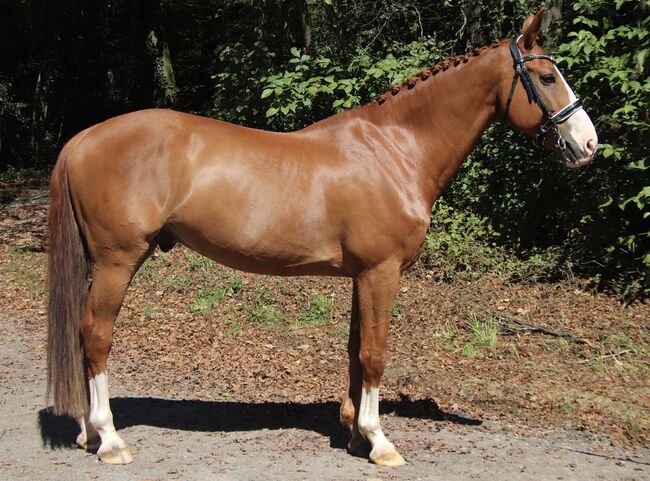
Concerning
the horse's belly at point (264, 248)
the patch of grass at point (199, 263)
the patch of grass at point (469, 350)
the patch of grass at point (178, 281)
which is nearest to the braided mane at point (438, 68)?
the horse's belly at point (264, 248)

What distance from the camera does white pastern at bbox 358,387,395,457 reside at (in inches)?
180

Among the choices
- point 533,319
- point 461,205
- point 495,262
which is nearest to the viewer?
point 533,319

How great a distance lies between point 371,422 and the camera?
4582 millimetres

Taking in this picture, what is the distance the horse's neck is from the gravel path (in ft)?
5.46

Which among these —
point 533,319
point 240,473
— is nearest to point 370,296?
point 240,473

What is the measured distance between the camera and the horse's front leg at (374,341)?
14.8 ft

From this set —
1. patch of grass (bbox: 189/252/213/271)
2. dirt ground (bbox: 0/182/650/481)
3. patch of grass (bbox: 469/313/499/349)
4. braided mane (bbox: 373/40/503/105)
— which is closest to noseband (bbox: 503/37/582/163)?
braided mane (bbox: 373/40/503/105)

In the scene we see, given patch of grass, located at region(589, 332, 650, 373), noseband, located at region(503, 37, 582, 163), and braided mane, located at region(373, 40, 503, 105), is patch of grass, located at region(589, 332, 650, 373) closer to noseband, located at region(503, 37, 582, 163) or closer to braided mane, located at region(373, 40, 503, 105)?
noseband, located at region(503, 37, 582, 163)

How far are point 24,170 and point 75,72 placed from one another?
188 inches

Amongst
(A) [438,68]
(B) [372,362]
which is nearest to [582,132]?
(A) [438,68]

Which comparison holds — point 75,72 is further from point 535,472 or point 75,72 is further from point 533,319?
point 535,472

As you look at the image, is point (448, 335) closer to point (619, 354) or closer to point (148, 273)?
point (619, 354)

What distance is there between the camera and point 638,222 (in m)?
8.18

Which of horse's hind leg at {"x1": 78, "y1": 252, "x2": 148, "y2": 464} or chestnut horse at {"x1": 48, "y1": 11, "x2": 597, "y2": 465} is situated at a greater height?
chestnut horse at {"x1": 48, "y1": 11, "x2": 597, "y2": 465}
